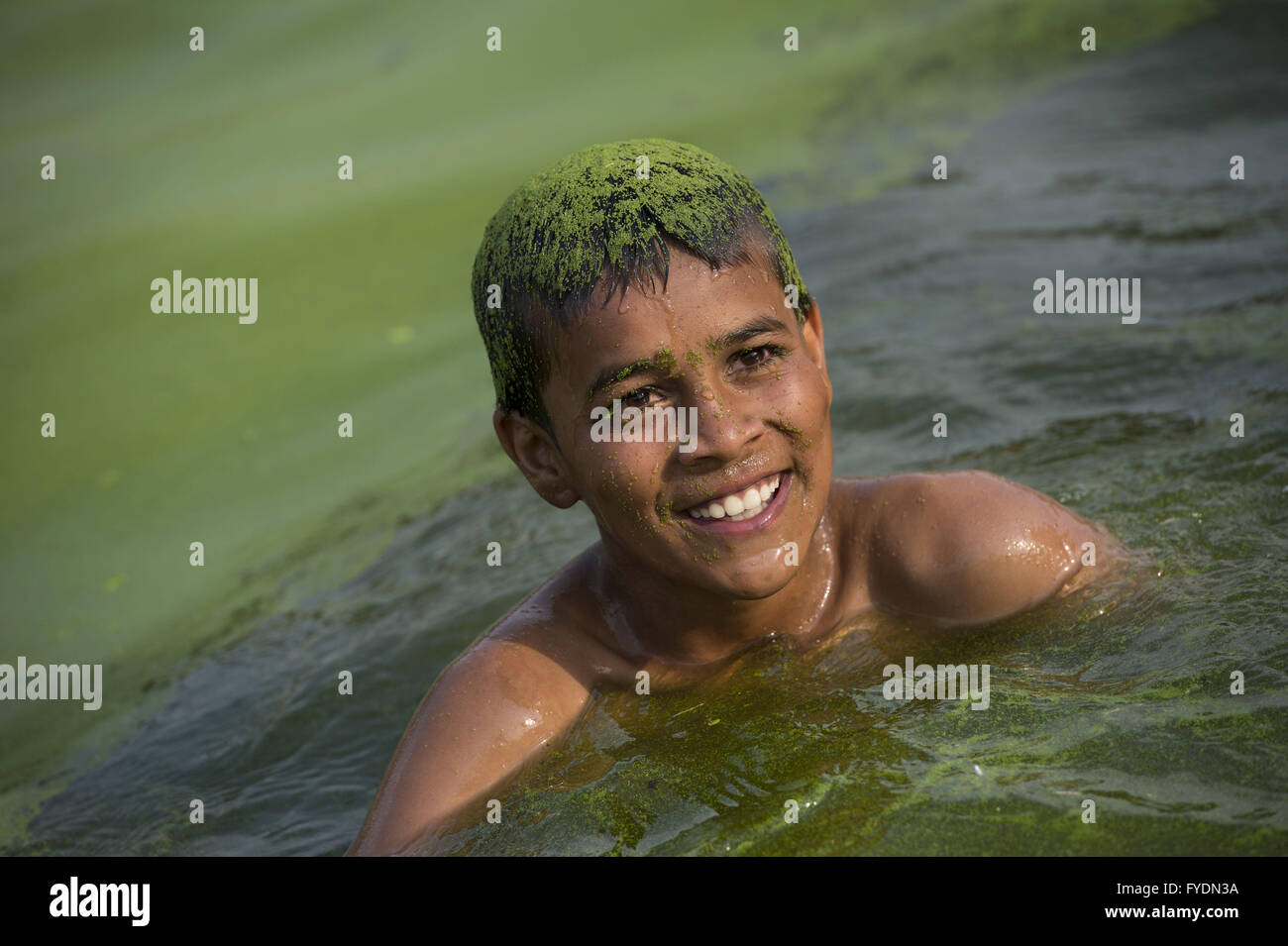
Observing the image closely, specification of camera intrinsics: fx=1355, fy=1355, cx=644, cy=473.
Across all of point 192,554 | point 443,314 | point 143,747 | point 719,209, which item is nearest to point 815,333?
point 719,209

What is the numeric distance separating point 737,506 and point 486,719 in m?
0.77

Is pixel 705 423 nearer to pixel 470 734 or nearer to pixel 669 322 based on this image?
pixel 669 322

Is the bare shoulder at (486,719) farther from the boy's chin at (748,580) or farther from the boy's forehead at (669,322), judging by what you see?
the boy's forehead at (669,322)

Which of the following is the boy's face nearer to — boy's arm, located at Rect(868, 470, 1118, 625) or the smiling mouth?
the smiling mouth

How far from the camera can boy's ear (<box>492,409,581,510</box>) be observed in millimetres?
3174

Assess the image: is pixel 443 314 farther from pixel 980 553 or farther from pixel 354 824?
pixel 980 553

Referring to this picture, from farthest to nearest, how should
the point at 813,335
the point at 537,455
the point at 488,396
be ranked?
the point at 488,396, the point at 813,335, the point at 537,455

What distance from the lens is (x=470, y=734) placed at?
121 inches

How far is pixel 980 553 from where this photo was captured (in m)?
3.24

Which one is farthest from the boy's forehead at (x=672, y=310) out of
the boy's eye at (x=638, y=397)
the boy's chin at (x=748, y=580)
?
the boy's chin at (x=748, y=580)

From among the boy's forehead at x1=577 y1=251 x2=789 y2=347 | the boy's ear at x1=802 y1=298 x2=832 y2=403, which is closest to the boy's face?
the boy's forehead at x1=577 y1=251 x2=789 y2=347

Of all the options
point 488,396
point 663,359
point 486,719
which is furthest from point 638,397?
point 488,396

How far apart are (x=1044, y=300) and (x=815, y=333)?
2.87m

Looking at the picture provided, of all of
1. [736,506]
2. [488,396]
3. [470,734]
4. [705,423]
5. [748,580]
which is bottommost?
[470,734]
